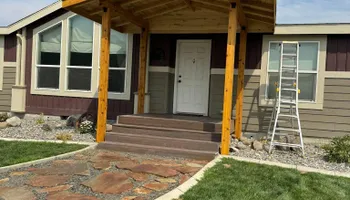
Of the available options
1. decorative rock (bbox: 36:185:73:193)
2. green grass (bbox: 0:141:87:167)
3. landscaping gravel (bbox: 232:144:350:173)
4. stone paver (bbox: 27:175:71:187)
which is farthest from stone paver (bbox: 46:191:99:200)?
landscaping gravel (bbox: 232:144:350:173)

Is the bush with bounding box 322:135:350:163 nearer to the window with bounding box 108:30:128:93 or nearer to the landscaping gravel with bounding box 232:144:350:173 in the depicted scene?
the landscaping gravel with bounding box 232:144:350:173

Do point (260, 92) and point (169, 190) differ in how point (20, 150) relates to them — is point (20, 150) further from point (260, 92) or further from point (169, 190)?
point (260, 92)

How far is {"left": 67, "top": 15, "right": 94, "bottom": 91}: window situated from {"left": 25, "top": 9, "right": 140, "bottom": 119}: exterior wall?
1.36 feet

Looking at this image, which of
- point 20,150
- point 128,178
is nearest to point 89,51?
point 20,150

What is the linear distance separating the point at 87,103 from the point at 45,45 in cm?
214

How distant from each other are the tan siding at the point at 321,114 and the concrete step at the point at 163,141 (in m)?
2.44

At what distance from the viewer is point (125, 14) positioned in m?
6.86

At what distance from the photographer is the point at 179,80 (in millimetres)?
8562

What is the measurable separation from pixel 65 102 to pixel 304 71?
20.7 feet

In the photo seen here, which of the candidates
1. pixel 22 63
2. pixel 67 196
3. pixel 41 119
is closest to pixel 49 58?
pixel 22 63

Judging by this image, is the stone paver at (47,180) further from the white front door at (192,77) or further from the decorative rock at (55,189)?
the white front door at (192,77)

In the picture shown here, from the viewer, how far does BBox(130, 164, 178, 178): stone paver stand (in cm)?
450

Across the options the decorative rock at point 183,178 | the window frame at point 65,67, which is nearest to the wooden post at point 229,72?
the decorative rock at point 183,178

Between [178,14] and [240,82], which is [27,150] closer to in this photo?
[178,14]
